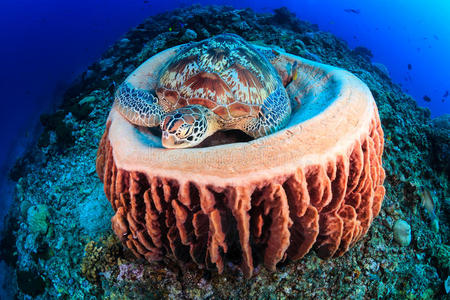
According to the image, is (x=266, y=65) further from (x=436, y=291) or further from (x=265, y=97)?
(x=436, y=291)

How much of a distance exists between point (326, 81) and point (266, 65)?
1.99 feet

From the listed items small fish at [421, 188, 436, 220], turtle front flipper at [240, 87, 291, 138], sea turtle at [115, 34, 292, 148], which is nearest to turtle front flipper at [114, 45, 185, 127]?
sea turtle at [115, 34, 292, 148]

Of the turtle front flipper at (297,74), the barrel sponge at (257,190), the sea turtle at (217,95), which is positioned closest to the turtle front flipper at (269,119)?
the sea turtle at (217,95)

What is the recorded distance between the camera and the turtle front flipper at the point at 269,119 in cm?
203

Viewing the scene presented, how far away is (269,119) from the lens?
203 cm

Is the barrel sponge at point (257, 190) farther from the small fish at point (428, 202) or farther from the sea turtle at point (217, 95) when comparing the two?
the small fish at point (428, 202)

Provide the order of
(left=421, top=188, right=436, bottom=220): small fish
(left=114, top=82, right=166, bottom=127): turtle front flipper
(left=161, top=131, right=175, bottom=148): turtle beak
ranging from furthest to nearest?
(left=421, top=188, right=436, bottom=220): small fish, (left=114, top=82, right=166, bottom=127): turtle front flipper, (left=161, top=131, right=175, bottom=148): turtle beak

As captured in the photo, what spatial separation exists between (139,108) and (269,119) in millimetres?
1133

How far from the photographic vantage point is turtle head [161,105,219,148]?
1.65 m

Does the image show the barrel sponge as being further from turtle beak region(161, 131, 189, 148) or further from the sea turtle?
the sea turtle

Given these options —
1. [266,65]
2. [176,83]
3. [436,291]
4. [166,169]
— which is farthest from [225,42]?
[436,291]

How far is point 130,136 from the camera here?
1.73 m

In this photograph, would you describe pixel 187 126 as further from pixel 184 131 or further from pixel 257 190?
pixel 257 190

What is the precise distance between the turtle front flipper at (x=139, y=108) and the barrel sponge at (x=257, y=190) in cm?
29
